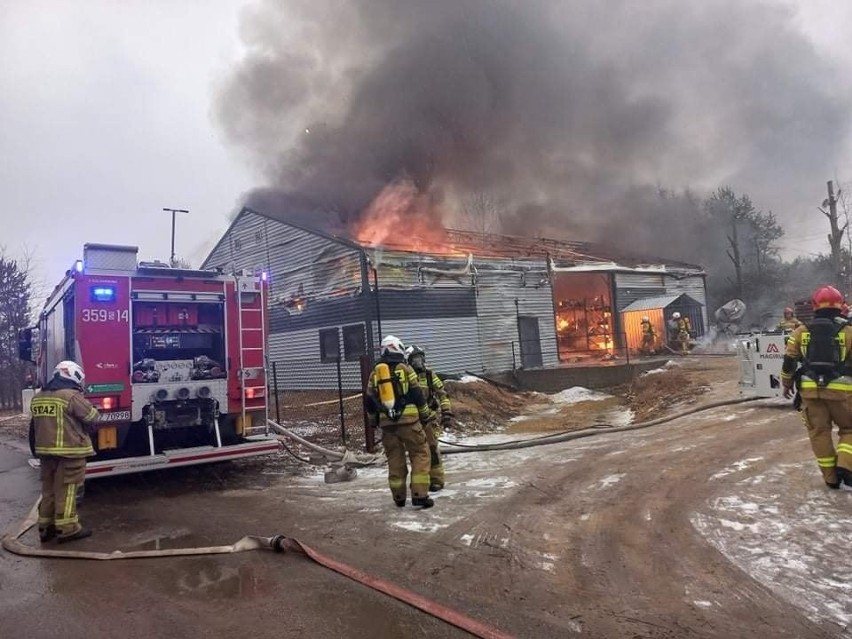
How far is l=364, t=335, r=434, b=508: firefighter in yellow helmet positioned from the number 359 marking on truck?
10.4 ft

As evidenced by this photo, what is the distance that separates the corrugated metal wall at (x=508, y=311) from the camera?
18.0 metres

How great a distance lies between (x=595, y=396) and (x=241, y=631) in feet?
44.3

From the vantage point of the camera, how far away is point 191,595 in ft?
11.9

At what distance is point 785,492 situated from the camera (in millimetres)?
4902

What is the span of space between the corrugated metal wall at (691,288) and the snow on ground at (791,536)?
19960mm

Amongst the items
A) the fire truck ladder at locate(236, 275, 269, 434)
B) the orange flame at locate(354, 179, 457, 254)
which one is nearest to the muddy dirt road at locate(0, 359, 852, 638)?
the fire truck ladder at locate(236, 275, 269, 434)

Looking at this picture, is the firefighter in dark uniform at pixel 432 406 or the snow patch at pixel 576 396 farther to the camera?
the snow patch at pixel 576 396

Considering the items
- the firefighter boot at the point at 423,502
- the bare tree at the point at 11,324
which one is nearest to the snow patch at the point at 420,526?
the firefighter boot at the point at 423,502

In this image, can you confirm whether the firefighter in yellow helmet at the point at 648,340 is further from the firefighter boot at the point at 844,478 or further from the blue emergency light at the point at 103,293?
the blue emergency light at the point at 103,293

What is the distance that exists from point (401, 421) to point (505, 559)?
5.64 ft

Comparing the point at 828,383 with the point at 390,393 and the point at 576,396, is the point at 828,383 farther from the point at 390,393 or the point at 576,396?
the point at 576,396

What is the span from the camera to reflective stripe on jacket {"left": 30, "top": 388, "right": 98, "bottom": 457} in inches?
198

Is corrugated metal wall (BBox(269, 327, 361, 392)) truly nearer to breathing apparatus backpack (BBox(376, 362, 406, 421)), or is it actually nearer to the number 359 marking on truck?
the number 359 marking on truck

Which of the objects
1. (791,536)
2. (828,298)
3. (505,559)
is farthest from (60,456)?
(828,298)
